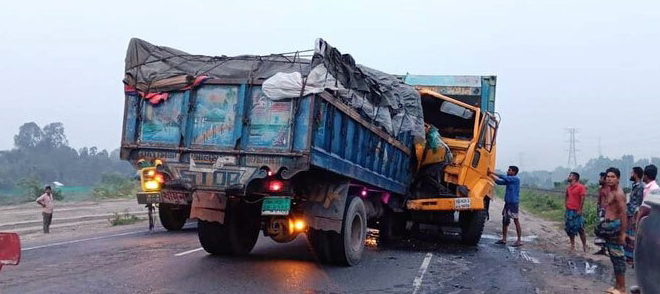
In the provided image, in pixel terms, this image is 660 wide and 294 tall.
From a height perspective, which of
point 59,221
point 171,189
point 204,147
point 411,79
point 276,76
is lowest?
point 59,221

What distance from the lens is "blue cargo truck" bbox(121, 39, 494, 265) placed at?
7.58 m

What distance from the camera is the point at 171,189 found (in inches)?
306

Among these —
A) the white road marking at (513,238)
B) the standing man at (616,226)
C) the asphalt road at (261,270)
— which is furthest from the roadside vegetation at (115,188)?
the standing man at (616,226)

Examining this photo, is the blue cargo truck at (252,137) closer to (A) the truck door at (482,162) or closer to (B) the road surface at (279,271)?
(B) the road surface at (279,271)

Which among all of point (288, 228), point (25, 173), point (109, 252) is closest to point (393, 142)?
point (288, 228)

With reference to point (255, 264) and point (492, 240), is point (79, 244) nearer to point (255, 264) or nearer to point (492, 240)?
point (255, 264)

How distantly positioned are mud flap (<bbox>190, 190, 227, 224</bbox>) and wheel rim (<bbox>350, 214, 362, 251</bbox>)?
83.5 inches

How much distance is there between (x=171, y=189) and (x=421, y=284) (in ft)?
10.5

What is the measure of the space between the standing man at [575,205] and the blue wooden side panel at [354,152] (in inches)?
138

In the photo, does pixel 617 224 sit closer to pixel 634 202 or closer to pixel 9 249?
pixel 634 202

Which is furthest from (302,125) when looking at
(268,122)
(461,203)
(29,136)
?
(29,136)

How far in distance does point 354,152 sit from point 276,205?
1.62m

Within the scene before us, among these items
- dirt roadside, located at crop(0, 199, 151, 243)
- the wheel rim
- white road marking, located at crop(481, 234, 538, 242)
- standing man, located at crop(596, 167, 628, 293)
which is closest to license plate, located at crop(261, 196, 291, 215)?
the wheel rim

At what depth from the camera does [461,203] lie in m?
11.3
